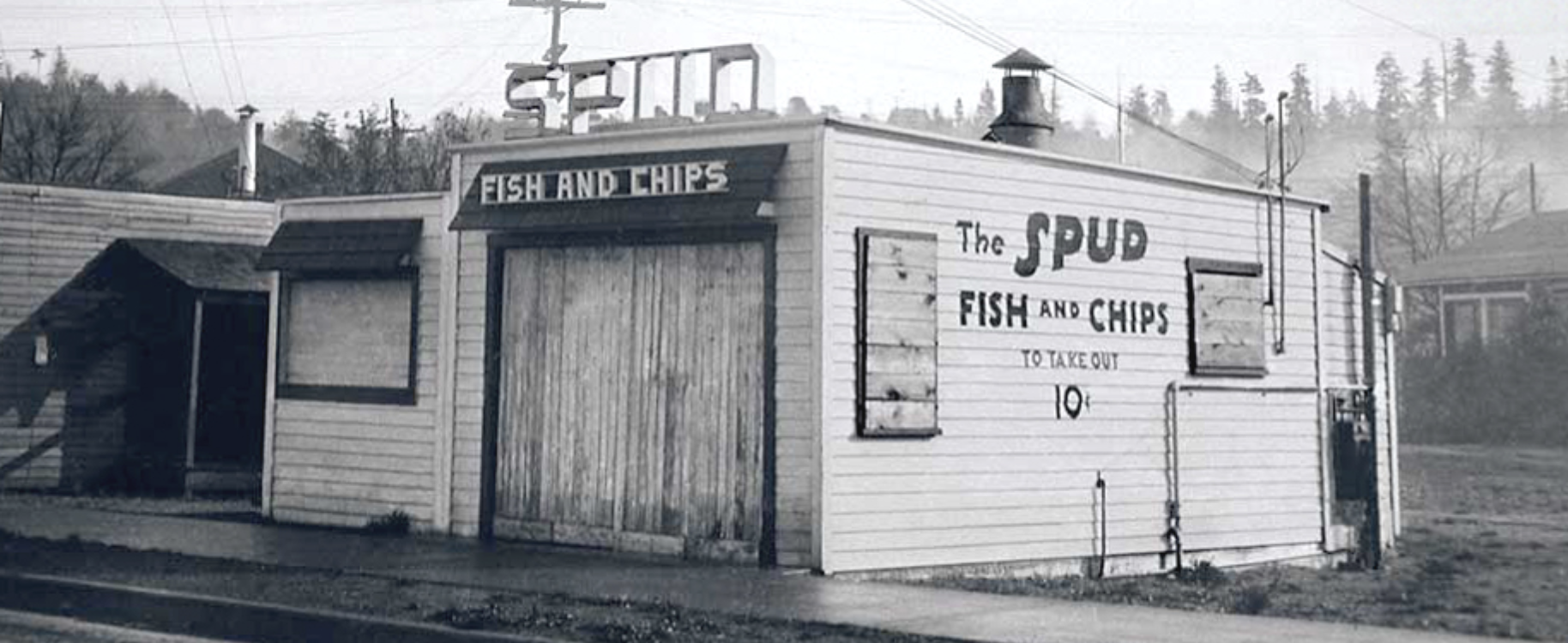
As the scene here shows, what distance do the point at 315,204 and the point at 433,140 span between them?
136 feet

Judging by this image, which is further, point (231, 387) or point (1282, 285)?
point (231, 387)

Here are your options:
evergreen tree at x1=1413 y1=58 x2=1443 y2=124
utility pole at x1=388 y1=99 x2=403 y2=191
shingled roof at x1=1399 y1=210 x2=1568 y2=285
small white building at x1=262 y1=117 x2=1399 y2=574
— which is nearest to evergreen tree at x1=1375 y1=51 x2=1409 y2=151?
evergreen tree at x1=1413 y1=58 x2=1443 y2=124

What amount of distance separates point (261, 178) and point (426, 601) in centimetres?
4701

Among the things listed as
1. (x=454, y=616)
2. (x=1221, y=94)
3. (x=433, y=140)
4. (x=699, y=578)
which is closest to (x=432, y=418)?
(x=699, y=578)

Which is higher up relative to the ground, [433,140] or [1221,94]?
[1221,94]

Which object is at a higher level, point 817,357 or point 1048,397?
point 817,357

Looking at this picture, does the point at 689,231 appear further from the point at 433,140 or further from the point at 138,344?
the point at 433,140

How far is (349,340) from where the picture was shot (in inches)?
691

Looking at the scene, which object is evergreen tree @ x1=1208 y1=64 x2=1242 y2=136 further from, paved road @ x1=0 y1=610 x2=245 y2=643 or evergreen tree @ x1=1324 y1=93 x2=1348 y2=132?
paved road @ x1=0 y1=610 x2=245 y2=643

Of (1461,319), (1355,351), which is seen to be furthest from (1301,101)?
(1355,351)

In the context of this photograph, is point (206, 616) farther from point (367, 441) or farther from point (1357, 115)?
point (1357, 115)

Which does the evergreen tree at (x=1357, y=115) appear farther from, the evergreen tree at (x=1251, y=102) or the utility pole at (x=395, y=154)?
the utility pole at (x=395, y=154)

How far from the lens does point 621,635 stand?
10195mm

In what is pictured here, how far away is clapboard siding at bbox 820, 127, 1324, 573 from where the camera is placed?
13961 millimetres
